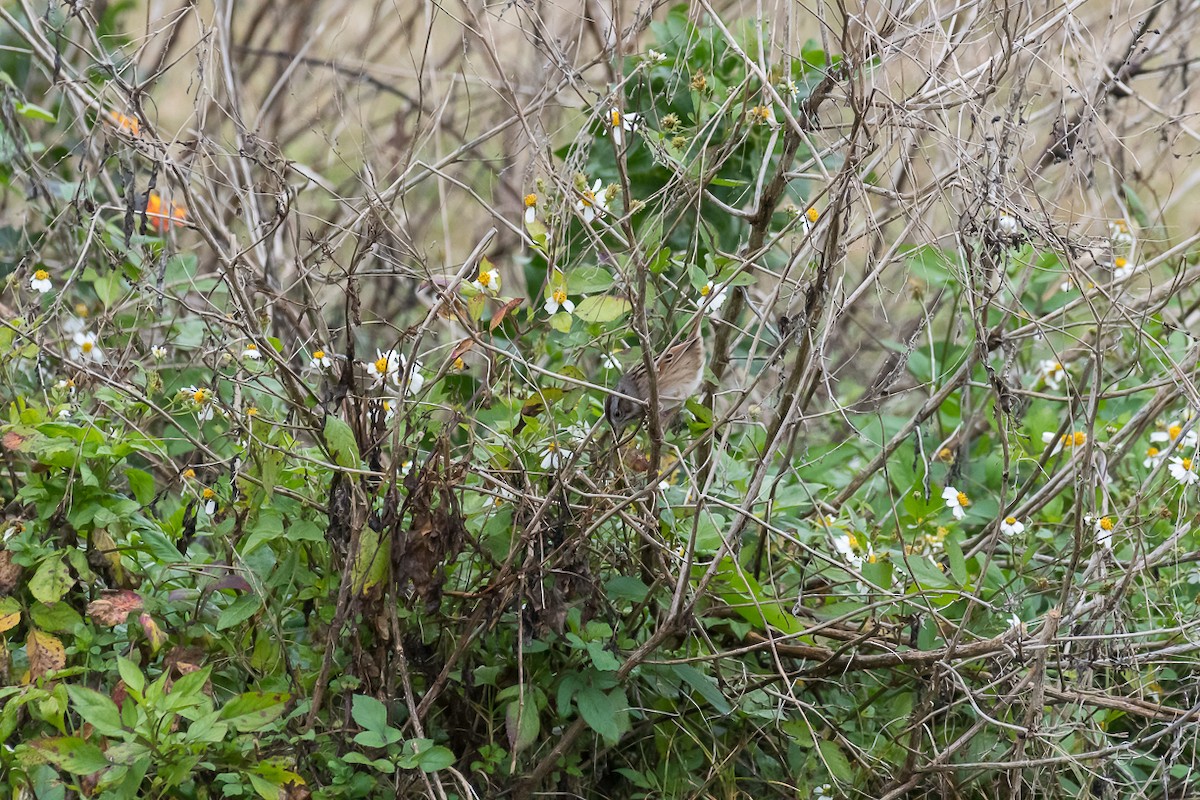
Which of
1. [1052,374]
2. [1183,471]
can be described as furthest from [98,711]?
[1052,374]

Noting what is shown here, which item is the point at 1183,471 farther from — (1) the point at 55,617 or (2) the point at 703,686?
(1) the point at 55,617

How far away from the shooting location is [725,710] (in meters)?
1.93

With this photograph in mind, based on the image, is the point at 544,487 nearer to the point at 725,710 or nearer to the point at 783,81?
the point at 725,710

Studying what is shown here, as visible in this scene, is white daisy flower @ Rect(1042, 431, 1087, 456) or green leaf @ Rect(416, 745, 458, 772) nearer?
green leaf @ Rect(416, 745, 458, 772)

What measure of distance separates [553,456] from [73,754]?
868 millimetres

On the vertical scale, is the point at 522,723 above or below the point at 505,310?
below

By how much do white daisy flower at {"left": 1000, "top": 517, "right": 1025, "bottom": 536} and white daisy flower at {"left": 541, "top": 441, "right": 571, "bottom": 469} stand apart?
2.92 ft

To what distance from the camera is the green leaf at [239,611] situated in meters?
1.84

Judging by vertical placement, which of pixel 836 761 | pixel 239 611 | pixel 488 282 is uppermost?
pixel 488 282

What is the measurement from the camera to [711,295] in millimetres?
1831

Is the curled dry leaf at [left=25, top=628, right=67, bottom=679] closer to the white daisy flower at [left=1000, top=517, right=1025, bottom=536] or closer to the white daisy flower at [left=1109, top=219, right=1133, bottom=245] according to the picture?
the white daisy flower at [left=1000, top=517, right=1025, bottom=536]

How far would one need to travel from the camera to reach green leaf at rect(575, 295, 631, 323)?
6.15ft

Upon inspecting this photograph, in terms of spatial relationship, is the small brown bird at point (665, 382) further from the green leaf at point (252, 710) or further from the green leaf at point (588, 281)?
the green leaf at point (252, 710)

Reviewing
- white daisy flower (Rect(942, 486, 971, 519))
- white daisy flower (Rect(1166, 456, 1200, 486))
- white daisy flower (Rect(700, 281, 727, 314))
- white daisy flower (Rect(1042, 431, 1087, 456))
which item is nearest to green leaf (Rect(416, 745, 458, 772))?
white daisy flower (Rect(700, 281, 727, 314))
